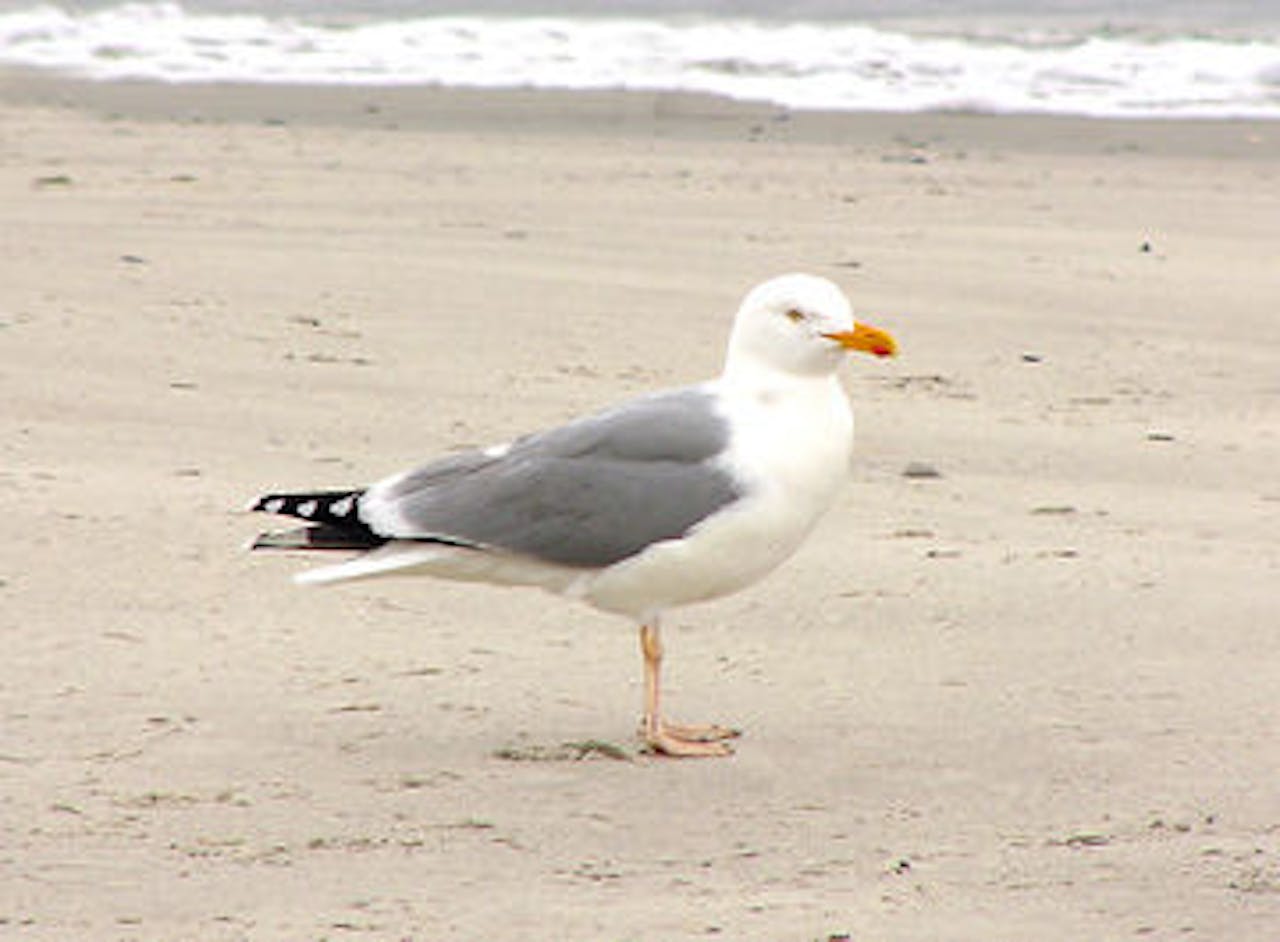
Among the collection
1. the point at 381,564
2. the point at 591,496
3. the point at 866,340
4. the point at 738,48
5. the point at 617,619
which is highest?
the point at 866,340

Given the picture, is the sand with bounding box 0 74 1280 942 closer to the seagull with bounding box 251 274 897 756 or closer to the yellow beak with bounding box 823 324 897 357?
the seagull with bounding box 251 274 897 756

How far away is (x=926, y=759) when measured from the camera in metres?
4.61

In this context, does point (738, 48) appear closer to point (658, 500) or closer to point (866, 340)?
point (866, 340)

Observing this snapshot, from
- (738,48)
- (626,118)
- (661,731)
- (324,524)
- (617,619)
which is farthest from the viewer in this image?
(738,48)

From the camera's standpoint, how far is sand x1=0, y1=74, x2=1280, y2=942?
3.92 m

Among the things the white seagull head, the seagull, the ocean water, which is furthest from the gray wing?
the ocean water

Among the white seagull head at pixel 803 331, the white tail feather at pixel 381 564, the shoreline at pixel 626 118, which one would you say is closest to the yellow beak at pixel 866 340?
the white seagull head at pixel 803 331

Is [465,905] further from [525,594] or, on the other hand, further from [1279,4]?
[1279,4]

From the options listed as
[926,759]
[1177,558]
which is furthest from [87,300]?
[926,759]

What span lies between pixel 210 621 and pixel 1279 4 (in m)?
18.5

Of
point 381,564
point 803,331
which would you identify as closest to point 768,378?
point 803,331

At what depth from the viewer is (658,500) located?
4770 mm

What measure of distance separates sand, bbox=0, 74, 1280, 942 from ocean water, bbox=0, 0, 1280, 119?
19.3ft

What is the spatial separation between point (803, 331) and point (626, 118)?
441 inches
